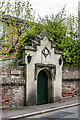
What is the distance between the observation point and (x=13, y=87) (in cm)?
1112

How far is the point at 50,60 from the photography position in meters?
13.0

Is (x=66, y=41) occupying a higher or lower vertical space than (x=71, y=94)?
higher

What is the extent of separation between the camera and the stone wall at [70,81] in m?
14.1

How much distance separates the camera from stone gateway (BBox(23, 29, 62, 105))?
462 inches

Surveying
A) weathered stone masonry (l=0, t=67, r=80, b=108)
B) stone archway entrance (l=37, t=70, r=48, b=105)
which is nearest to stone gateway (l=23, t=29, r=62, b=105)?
stone archway entrance (l=37, t=70, r=48, b=105)

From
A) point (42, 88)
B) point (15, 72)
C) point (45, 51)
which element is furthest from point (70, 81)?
point (15, 72)

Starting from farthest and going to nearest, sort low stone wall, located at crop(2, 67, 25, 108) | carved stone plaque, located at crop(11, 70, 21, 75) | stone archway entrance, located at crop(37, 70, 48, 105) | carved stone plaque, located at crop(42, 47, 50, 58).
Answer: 1. carved stone plaque, located at crop(42, 47, 50, 58)
2. stone archway entrance, located at crop(37, 70, 48, 105)
3. carved stone plaque, located at crop(11, 70, 21, 75)
4. low stone wall, located at crop(2, 67, 25, 108)

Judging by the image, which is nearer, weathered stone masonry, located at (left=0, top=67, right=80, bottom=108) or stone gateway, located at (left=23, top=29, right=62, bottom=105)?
weathered stone masonry, located at (left=0, top=67, right=80, bottom=108)

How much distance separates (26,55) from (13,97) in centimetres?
273

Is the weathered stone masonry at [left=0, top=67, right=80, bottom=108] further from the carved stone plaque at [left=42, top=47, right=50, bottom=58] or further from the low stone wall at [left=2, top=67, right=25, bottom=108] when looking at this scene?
the carved stone plaque at [left=42, top=47, right=50, bottom=58]

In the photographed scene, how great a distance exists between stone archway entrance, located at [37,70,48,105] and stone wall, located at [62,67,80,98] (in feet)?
5.58

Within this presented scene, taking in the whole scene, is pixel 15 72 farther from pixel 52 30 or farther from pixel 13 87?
pixel 52 30

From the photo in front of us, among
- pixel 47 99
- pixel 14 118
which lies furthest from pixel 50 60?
pixel 14 118

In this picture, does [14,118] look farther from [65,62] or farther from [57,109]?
[65,62]
